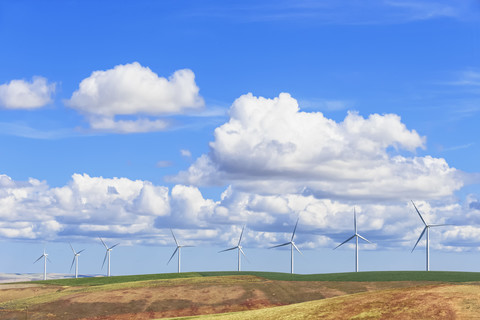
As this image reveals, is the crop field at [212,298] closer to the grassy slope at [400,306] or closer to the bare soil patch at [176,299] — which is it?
the bare soil patch at [176,299]

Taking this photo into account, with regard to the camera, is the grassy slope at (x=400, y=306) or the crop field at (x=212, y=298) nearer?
the grassy slope at (x=400, y=306)

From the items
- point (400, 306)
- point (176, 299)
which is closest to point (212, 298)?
point (176, 299)

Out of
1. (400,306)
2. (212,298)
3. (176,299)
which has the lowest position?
(176,299)

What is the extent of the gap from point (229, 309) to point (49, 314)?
28958mm

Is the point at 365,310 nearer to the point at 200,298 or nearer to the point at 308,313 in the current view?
the point at 308,313

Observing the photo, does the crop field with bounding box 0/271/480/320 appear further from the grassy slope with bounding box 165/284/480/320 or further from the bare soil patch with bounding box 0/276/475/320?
the grassy slope with bounding box 165/284/480/320

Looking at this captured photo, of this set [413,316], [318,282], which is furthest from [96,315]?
[413,316]

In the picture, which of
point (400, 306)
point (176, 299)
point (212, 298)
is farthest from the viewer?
point (176, 299)

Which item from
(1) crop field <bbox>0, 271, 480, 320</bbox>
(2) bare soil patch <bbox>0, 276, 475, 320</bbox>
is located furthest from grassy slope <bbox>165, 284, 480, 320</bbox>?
(2) bare soil patch <bbox>0, 276, 475, 320</bbox>

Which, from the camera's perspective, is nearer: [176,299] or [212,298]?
[212,298]

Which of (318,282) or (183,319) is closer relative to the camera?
(183,319)

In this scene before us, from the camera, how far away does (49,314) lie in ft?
334

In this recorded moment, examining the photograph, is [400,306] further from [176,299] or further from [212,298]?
[176,299]

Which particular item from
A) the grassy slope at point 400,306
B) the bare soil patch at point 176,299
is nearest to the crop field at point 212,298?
the bare soil patch at point 176,299
